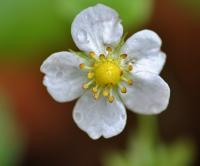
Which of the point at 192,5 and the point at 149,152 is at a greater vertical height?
the point at 192,5

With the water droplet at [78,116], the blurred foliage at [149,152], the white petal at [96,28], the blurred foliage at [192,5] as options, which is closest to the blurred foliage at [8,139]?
the blurred foliage at [149,152]

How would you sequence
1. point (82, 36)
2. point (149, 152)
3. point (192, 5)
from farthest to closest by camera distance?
point (192, 5)
point (149, 152)
point (82, 36)

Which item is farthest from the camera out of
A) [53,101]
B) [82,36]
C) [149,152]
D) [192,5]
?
[53,101]

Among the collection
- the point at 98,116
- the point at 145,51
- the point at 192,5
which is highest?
the point at 145,51

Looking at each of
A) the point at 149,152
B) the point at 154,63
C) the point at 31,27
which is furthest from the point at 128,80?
the point at 31,27

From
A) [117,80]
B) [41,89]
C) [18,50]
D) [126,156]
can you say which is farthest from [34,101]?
[117,80]

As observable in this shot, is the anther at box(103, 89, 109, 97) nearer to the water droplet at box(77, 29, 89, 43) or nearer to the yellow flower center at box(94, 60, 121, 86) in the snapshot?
the yellow flower center at box(94, 60, 121, 86)

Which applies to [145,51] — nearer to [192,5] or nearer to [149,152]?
[149,152]
